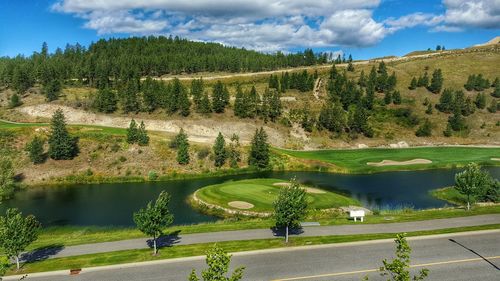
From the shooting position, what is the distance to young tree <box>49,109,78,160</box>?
82.6 metres

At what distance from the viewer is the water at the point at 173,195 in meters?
53.2

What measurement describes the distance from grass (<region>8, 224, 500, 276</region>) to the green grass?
52.3 meters

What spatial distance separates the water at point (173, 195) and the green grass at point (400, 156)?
464 cm


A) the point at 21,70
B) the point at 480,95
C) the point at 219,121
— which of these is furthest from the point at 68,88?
the point at 480,95

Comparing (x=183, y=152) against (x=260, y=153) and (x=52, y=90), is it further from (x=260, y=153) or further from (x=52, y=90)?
(x=52, y=90)

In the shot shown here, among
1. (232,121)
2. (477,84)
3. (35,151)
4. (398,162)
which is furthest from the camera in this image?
(477,84)

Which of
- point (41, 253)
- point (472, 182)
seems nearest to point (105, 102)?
point (41, 253)

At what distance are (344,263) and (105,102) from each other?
99.2 metres

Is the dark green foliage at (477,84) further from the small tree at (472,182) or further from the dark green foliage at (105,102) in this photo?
the dark green foliage at (105,102)

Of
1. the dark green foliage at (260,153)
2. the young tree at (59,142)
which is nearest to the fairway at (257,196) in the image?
the dark green foliage at (260,153)

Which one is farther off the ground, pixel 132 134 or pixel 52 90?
pixel 52 90

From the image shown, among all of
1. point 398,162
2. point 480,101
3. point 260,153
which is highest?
point 480,101

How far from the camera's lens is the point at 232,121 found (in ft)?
373

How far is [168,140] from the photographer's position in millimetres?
92250
